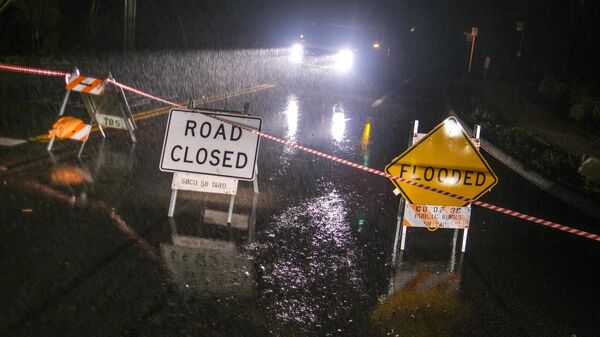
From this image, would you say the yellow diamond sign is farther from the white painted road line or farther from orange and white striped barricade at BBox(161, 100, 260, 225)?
the white painted road line

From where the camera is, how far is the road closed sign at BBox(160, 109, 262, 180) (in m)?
6.98

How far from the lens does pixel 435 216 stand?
686 centimetres

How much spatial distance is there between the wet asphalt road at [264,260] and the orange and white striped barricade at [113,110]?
0.42 metres

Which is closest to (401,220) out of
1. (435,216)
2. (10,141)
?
(435,216)

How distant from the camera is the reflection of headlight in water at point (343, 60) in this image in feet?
91.8

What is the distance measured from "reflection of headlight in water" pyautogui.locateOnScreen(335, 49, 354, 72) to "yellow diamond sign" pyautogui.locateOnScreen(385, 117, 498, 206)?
70.9 ft

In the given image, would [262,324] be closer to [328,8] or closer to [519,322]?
[519,322]

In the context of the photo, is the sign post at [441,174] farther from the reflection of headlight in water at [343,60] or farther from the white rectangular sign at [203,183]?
the reflection of headlight in water at [343,60]

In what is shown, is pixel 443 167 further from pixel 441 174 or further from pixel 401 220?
pixel 401 220

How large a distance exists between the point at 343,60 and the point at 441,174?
2226 cm

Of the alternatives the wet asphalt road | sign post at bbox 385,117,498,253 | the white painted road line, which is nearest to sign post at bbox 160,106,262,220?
the wet asphalt road

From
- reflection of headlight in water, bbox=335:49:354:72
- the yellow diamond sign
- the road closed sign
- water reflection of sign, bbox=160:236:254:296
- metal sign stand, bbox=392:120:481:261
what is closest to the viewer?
water reflection of sign, bbox=160:236:254:296

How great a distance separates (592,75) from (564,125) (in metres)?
6.63

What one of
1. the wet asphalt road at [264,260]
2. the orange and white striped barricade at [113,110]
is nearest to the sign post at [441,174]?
the wet asphalt road at [264,260]
